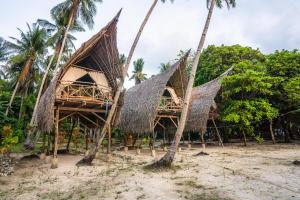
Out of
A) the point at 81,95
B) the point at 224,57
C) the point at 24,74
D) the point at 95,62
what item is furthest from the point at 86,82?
the point at 224,57

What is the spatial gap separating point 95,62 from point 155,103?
4039mm

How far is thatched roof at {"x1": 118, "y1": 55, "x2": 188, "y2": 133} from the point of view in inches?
540

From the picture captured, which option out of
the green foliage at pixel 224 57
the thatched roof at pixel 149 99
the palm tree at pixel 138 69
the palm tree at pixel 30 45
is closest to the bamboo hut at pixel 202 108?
the thatched roof at pixel 149 99

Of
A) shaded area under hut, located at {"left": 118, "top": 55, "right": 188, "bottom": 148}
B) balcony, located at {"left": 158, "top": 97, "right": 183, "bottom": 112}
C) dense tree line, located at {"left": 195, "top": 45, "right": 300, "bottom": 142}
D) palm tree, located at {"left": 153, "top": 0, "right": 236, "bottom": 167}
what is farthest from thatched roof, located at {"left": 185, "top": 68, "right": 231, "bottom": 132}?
palm tree, located at {"left": 153, "top": 0, "right": 236, "bottom": 167}

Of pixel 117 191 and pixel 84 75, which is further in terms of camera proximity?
pixel 84 75

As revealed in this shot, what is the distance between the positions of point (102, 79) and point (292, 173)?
30.2 ft

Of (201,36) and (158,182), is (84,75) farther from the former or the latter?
(158,182)

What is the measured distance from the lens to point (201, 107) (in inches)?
657

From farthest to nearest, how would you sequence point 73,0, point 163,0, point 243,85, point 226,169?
1. point 73,0
2. point 243,85
3. point 163,0
4. point 226,169

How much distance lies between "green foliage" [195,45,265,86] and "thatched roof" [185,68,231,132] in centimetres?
514

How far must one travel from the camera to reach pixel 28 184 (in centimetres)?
716

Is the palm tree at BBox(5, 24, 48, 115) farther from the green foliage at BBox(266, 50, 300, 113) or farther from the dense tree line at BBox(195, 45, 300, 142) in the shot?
the green foliage at BBox(266, 50, 300, 113)

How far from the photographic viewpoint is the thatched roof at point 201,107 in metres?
16.1

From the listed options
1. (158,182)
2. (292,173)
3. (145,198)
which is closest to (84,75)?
(158,182)
